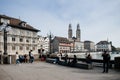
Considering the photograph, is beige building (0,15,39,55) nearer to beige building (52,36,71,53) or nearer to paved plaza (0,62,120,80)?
paved plaza (0,62,120,80)

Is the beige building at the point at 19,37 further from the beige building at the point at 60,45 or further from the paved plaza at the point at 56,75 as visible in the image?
the beige building at the point at 60,45

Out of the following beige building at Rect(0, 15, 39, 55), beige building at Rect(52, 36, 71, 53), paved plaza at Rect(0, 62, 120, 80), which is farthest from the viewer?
beige building at Rect(52, 36, 71, 53)

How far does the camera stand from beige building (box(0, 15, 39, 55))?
56.8m

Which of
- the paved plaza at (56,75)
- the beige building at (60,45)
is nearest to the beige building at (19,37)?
the paved plaza at (56,75)

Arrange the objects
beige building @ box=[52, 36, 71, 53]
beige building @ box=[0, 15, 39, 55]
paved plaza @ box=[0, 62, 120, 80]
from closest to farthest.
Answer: paved plaza @ box=[0, 62, 120, 80] → beige building @ box=[0, 15, 39, 55] → beige building @ box=[52, 36, 71, 53]

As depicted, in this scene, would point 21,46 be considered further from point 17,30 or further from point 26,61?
point 26,61

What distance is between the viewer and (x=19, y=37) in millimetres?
60875

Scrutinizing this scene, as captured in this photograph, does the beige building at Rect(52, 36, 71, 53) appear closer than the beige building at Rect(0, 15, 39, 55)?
No

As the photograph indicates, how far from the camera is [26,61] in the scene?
22266 mm

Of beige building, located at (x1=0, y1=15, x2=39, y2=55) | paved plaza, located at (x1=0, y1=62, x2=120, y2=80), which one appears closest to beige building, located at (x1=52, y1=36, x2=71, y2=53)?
beige building, located at (x1=0, y1=15, x2=39, y2=55)

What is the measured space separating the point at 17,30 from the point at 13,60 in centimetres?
4180

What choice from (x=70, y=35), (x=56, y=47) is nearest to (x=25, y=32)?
(x=56, y=47)

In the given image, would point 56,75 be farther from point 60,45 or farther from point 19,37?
point 60,45

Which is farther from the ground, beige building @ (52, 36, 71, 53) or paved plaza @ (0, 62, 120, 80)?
beige building @ (52, 36, 71, 53)
